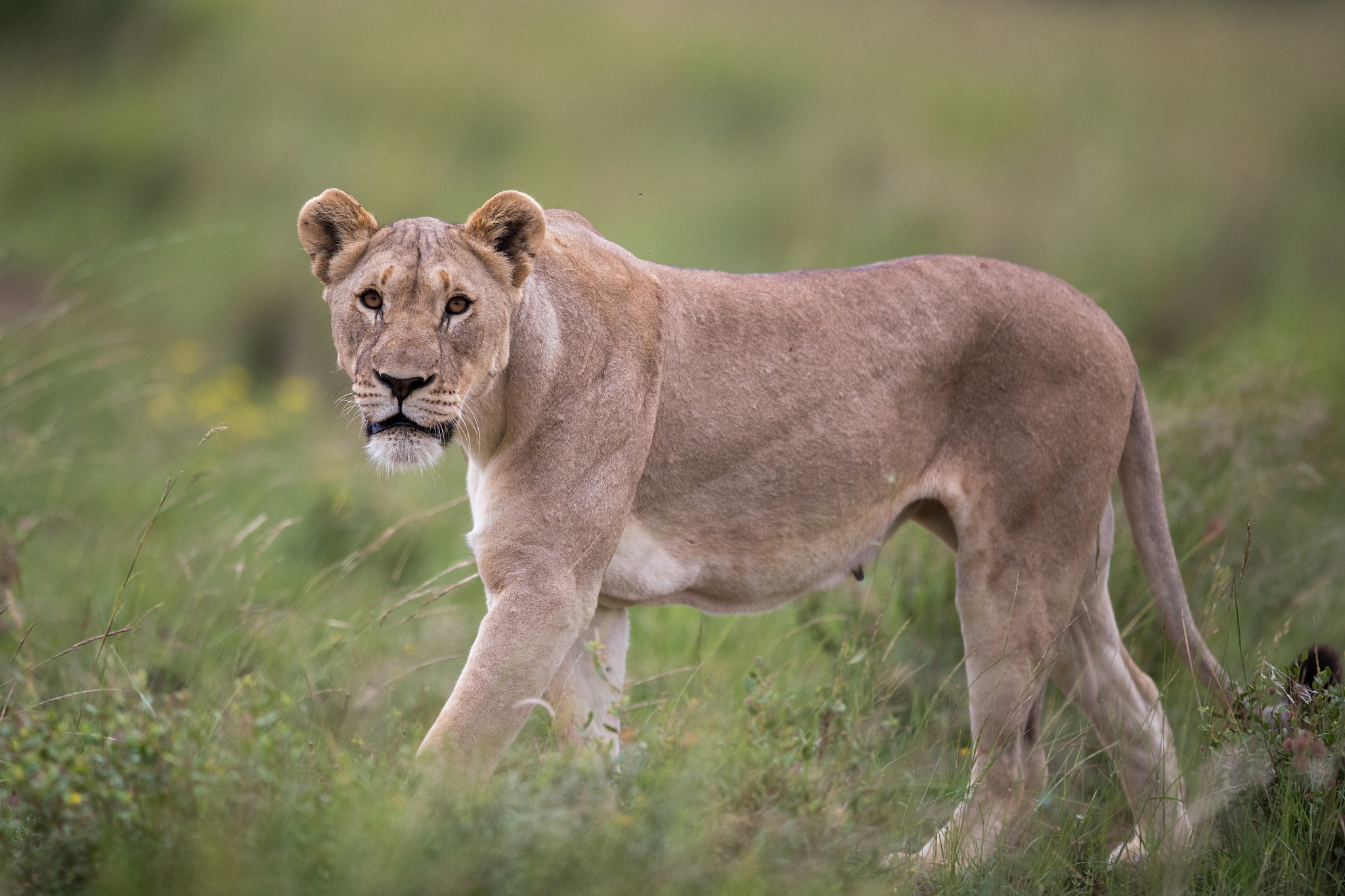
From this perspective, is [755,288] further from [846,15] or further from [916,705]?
[846,15]

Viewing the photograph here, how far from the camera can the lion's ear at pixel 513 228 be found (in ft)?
11.3

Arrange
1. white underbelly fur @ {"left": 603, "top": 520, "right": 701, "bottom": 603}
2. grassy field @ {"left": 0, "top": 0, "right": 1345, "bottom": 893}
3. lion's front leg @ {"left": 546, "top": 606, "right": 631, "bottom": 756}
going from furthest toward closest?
lion's front leg @ {"left": 546, "top": 606, "right": 631, "bottom": 756} → white underbelly fur @ {"left": 603, "top": 520, "right": 701, "bottom": 603} → grassy field @ {"left": 0, "top": 0, "right": 1345, "bottom": 893}

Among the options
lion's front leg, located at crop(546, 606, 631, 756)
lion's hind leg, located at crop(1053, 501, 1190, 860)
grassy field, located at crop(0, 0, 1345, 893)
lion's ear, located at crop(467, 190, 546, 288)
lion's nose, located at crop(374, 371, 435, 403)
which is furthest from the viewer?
lion's hind leg, located at crop(1053, 501, 1190, 860)

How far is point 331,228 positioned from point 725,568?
162 cm

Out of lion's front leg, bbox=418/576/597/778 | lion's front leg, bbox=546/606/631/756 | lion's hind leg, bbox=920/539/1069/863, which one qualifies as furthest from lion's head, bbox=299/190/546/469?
lion's hind leg, bbox=920/539/1069/863

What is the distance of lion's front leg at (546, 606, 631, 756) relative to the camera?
157 inches

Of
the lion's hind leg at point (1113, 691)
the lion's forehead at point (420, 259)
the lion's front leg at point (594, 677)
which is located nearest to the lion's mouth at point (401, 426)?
the lion's forehead at point (420, 259)

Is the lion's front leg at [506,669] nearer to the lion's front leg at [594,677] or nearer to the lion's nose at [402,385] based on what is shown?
the lion's front leg at [594,677]

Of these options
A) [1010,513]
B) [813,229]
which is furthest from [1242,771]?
[813,229]

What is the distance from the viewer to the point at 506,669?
11.0 ft

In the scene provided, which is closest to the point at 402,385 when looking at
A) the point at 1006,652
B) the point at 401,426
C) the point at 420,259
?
the point at 401,426

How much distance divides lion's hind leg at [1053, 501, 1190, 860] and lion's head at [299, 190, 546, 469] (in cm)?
226

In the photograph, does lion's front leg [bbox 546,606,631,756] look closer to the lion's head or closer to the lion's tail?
the lion's head

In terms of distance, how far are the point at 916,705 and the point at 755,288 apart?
187 centimetres
